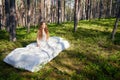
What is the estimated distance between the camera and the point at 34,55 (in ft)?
35.4

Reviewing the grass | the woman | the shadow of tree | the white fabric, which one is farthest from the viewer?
the woman

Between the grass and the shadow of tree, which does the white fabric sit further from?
the shadow of tree

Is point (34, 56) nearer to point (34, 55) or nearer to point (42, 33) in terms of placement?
point (34, 55)

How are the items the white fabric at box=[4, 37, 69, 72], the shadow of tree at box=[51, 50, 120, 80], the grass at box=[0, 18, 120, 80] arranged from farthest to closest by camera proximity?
the white fabric at box=[4, 37, 69, 72]
the shadow of tree at box=[51, 50, 120, 80]
the grass at box=[0, 18, 120, 80]

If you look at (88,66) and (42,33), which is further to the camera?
(42,33)

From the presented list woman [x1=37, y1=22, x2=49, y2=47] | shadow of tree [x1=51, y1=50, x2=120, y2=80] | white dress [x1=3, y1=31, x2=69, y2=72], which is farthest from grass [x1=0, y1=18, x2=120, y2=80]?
woman [x1=37, y1=22, x2=49, y2=47]

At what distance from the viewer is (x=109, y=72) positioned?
33.9 ft

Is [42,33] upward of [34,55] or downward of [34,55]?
upward

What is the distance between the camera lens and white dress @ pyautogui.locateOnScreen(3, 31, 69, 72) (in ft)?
33.7

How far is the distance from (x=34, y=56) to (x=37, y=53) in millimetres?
476

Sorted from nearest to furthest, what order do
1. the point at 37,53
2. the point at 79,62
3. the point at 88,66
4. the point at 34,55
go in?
1. the point at 34,55
2. the point at 88,66
3. the point at 37,53
4. the point at 79,62

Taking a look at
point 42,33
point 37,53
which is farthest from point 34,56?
point 42,33

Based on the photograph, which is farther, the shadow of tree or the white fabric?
the white fabric

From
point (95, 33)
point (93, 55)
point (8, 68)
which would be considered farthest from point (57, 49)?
point (95, 33)
